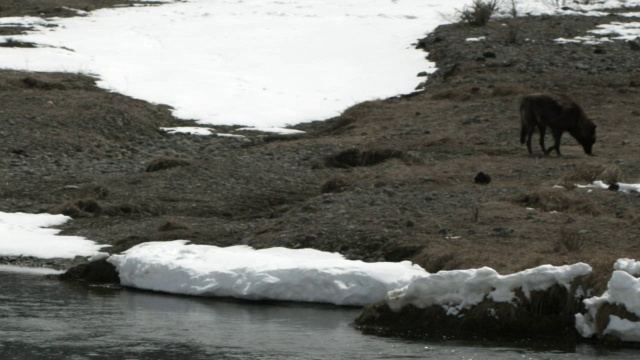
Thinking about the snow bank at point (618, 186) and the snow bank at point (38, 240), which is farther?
the snow bank at point (618, 186)

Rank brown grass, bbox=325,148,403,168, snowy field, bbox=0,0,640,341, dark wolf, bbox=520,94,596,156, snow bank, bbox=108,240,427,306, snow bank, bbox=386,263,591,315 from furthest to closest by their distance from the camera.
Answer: brown grass, bbox=325,148,403,168
dark wolf, bbox=520,94,596,156
snow bank, bbox=108,240,427,306
snowy field, bbox=0,0,640,341
snow bank, bbox=386,263,591,315

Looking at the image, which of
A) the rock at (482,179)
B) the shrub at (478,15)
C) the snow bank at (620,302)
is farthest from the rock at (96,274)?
the shrub at (478,15)

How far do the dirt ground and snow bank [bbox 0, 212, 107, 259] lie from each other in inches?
14.2

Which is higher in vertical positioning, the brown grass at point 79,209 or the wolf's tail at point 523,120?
the wolf's tail at point 523,120

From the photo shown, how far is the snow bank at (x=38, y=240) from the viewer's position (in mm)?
17828

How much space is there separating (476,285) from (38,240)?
809 cm

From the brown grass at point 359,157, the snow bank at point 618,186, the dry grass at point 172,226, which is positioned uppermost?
the brown grass at point 359,157

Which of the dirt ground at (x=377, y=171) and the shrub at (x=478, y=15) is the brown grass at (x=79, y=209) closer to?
the dirt ground at (x=377, y=171)

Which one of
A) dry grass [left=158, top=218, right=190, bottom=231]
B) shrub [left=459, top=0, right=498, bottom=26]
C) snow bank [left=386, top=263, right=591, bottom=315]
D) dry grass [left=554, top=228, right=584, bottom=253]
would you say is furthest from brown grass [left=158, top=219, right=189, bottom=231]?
shrub [left=459, top=0, right=498, bottom=26]

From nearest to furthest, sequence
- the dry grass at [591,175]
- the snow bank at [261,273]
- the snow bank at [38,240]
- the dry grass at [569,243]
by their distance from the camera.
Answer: the snow bank at [261,273] → the dry grass at [569,243] → the snow bank at [38,240] → the dry grass at [591,175]

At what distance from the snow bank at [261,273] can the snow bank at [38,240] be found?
5.90 ft

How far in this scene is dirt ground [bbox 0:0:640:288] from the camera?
16.5m

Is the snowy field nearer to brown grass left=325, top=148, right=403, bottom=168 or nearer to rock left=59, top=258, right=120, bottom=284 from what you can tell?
rock left=59, top=258, right=120, bottom=284

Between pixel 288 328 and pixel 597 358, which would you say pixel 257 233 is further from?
pixel 597 358
